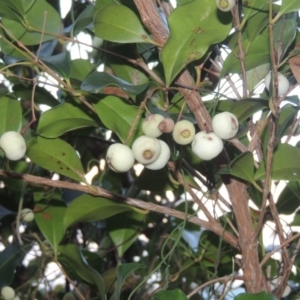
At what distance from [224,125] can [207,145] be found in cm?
3

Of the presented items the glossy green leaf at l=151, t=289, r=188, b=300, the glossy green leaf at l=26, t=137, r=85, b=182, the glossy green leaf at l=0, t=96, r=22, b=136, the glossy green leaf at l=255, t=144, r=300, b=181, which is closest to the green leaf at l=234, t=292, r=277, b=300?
the glossy green leaf at l=151, t=289, r=188, b=300

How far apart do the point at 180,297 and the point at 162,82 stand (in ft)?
0.83

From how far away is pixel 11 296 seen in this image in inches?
34.9

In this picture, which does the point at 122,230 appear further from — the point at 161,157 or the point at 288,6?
the point at 288,6

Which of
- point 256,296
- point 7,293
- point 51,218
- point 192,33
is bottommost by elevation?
point 7,293

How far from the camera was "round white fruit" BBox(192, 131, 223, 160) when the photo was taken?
0.59 m

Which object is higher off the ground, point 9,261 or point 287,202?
point 287,202

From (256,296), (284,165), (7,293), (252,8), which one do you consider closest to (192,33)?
(252,8)

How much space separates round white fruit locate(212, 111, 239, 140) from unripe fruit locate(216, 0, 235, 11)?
4.0 inches

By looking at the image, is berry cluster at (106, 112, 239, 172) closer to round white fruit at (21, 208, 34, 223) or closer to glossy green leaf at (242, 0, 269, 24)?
glossy green leaf at (242, 0, 269, 24)

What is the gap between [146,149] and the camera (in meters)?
0.59

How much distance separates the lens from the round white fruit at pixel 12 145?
2.10 feet

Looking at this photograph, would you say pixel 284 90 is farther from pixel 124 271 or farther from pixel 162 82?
pixel 124 271

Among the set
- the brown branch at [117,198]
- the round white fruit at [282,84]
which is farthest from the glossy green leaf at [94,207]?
the round white fruit at [282,84]
